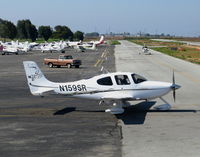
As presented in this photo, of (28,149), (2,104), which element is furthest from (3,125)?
(2,104)

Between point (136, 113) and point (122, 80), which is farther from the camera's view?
point (136, 113)

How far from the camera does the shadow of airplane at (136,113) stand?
15909mm

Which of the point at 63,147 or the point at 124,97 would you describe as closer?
the point at 63,147

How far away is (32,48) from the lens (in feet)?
382

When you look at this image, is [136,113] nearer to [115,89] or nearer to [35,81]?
[115,89]

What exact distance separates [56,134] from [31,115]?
13.4 feet

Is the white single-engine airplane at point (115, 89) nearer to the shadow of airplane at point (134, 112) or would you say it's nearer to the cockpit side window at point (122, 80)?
the cockpit side window at point (122, 80)

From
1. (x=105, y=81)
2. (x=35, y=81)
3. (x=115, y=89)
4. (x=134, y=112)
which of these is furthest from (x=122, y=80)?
(x=35, y=81)

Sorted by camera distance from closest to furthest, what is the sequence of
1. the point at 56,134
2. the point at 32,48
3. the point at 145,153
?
the point at 145,153 → the point at 56,134 → the point at 32,48

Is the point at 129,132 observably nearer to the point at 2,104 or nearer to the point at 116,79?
the point at 116,79

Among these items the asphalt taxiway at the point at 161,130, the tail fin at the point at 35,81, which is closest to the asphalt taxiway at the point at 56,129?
the asphalt taxiway at the point at 161,130

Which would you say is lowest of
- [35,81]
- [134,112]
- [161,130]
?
[134,112]

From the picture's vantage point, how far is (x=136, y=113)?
58.0ft

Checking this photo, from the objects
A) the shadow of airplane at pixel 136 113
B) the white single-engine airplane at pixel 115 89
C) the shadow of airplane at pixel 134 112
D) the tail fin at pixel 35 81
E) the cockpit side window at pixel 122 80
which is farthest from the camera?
the tail fin at pixel 35 81
